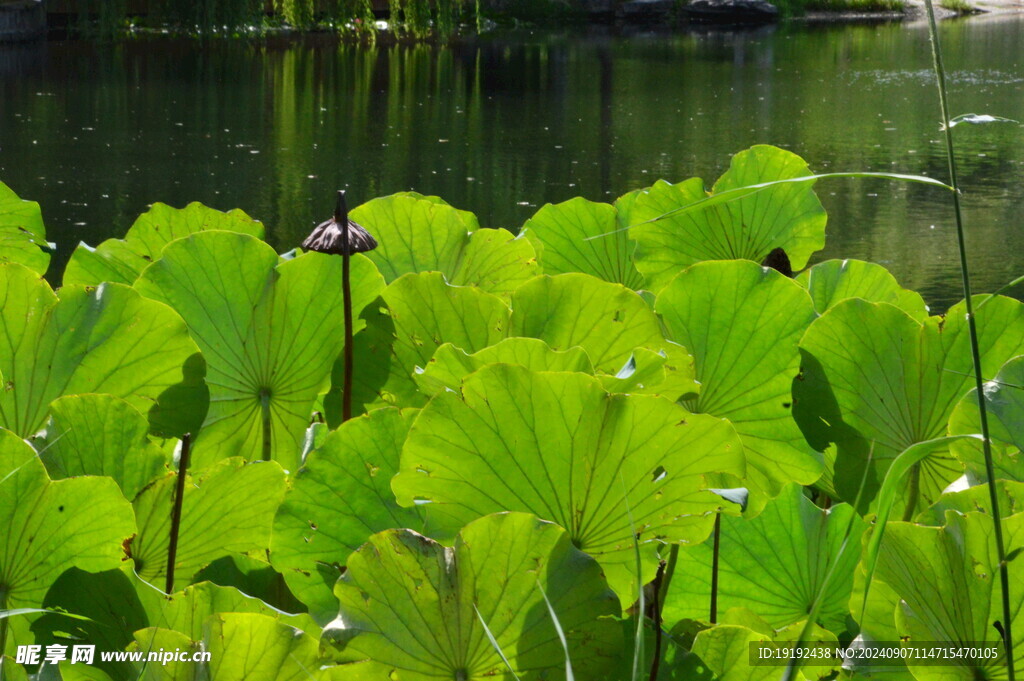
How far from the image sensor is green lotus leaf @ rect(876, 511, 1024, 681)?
A: 0.99ft

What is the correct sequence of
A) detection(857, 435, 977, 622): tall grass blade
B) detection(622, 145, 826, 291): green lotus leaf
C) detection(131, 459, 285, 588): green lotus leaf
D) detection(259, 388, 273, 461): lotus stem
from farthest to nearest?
detection(622, 145, 826, 291): green lotus leaf, detection(259, 388, 273, 461): lotus stem, detection(131, 459, 285, 588): green lotus leaf, detection(857, 435, 977, 622): tall grass blade

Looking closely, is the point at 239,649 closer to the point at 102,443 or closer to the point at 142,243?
the point at 102,443

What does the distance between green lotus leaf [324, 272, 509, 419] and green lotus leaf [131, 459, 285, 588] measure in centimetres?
8

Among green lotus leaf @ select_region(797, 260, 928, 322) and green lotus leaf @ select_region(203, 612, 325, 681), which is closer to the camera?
green lotus leaf @ select_region(203, 612, 325, 681)

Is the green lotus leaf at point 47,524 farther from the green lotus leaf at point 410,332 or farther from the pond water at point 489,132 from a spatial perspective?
the pond water at point 489,132

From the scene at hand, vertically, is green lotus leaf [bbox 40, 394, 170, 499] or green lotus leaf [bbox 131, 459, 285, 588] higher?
green lotus leaf [bbox 40, 394, 170, 499]

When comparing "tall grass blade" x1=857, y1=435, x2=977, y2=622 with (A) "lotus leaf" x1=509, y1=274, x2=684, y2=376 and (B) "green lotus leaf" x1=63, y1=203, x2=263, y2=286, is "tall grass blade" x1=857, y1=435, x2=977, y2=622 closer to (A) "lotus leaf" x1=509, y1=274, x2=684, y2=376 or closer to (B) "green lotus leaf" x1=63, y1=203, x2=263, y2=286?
(A) "lotus leaf" x1=509, y1=274, x2=684, y2=376

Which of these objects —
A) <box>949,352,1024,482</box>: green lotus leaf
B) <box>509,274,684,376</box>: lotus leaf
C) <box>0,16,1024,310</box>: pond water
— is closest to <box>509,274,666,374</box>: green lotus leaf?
<box>509,274,684,376</box>: lotus leaf

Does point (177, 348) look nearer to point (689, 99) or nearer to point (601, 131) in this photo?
point (601, 131)

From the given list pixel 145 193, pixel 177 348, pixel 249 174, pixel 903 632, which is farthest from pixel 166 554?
pixel 249 174

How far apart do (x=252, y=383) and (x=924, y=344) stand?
11.2 inches

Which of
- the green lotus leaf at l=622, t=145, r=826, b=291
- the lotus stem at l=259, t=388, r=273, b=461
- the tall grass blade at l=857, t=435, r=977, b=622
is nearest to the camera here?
the tall grass blade at l=857, t=435, r=977, b=622

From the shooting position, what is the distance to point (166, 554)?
36cm

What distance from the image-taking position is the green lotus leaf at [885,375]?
41 cm
